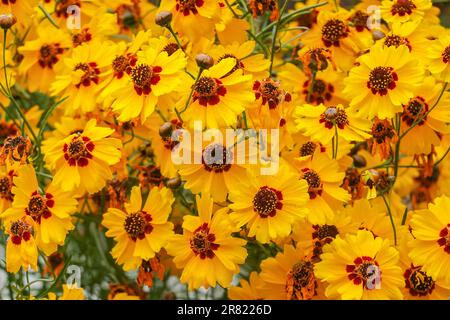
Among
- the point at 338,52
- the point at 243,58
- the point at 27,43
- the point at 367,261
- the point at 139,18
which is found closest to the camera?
the point at 367,261

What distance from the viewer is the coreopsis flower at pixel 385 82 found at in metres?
1.15

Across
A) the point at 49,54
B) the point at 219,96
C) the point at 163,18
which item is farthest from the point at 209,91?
the point at 49,54

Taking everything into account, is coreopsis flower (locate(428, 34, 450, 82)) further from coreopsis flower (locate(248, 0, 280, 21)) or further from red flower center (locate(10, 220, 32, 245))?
red flower center (locate(10, 220, 32, 245))

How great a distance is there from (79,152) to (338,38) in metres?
0.45

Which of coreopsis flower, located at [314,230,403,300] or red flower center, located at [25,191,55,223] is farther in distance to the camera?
red flower center, located at [25,191,55,223]

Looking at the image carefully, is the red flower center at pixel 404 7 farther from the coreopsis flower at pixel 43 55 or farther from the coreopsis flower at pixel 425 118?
the coreopsis flower at pixel 43 55

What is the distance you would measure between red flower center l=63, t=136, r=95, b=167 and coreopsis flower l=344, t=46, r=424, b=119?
13.8 inches

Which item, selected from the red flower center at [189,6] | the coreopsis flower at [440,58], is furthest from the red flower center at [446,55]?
the red flower center at [189,6]

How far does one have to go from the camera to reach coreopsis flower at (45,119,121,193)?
1172mm

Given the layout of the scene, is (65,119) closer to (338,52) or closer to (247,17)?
(247,17)

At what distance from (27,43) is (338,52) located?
51 cm

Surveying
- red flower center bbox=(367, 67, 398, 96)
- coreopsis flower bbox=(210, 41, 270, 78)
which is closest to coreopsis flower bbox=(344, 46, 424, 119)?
red flower center bbox=(367, 67, 398, 96)

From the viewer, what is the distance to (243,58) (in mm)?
1238
